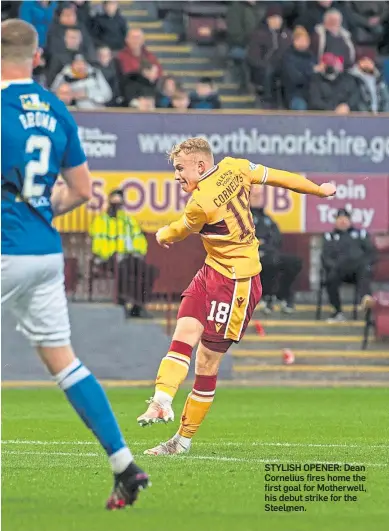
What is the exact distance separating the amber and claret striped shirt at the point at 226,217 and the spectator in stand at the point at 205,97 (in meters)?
12.8

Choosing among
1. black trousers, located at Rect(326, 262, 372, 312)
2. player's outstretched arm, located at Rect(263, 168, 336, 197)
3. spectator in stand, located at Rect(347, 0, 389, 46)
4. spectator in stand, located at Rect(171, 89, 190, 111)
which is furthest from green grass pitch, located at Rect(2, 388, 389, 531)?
spectator in stand, located at Rect(347, 0, 389, 46)

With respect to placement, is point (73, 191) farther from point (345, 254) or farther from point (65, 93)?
point (345, 254)

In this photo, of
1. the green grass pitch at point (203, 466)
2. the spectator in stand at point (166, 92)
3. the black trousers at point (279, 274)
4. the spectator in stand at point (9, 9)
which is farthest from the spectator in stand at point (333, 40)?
the green grass pitch at point (203, 466)

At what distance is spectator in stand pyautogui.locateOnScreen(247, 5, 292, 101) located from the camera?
23.7m

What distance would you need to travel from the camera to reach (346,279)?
71.4 ft

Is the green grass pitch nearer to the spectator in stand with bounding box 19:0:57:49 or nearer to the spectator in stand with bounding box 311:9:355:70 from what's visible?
the spectator in stand with bounding box 19:0:57:49

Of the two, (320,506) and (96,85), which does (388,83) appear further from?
(320,506)

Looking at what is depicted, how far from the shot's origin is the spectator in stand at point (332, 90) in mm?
23219

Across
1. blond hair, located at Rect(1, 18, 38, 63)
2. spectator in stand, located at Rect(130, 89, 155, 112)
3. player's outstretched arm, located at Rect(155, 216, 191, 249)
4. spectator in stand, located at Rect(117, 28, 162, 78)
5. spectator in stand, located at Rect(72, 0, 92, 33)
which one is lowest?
player's outstretched arm, located at Rect(155, 216, 191, 249)

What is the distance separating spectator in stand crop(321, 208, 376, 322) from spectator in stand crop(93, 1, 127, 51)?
4.84 m

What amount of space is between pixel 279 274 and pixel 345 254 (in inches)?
38.6

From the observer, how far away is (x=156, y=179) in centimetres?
2142

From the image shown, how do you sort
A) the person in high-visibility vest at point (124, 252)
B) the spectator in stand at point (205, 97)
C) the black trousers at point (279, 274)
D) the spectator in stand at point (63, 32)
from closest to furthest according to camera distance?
the person in high-visibility vest at point (124, 252)
the black trousers at point (279, 274)
the spectator in stand at point (63, 32)
the spectator in stand at point (205, 97)

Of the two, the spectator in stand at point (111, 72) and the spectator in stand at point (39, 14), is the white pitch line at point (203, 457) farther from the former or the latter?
the spectator in stand at point (111, 72)
